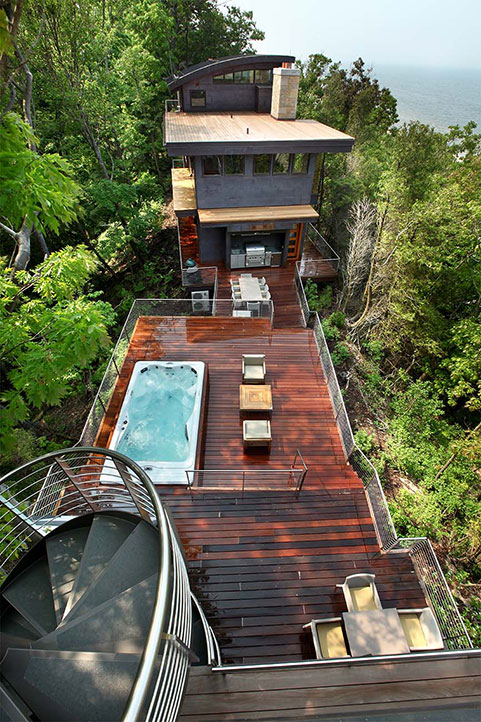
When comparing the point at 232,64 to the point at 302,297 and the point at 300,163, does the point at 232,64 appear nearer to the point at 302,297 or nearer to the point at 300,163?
the point at 300,163

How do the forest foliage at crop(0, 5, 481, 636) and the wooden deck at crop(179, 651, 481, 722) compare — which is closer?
the wooden deck at crop(179, 651, 481, 722)

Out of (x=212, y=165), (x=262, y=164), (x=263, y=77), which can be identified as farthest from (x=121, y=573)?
(x=263, y=77)

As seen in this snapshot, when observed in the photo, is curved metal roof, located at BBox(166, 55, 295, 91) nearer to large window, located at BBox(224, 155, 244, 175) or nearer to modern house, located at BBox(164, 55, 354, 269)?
modern house, located at BBox(164, 55, 354, 269)

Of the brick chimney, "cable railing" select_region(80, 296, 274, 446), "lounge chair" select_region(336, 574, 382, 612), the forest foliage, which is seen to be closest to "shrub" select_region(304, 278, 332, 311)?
the forest foliage

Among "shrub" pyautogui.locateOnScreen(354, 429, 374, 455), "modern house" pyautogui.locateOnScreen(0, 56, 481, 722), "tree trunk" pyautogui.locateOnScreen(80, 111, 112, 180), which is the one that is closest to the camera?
"modern house" pyautogui.locateOnScreen(0, 56, 481, 722)

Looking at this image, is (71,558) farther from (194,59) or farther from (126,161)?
(194,59)
